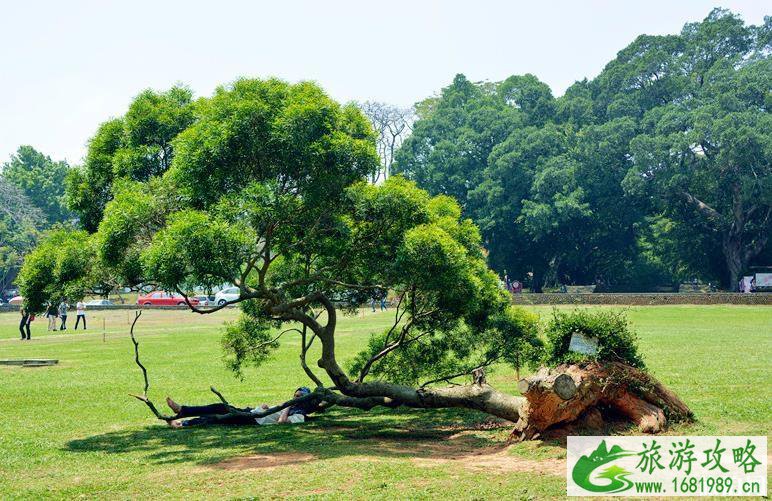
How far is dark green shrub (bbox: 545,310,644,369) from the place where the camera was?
41.0 feet

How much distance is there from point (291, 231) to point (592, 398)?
Answer: 544 centimetres

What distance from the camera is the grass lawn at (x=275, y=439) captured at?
10.3 metres

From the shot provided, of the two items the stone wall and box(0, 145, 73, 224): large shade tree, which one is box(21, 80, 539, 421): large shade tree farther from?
box(0, 145, 73, 224): large shade tree

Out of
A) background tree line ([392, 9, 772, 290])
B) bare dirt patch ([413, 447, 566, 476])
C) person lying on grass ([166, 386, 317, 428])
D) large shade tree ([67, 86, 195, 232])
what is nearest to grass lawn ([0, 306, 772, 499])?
bare dirt patch ([413, 447, 566, 476])

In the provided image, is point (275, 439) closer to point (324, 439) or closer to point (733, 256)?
point (324, 439)

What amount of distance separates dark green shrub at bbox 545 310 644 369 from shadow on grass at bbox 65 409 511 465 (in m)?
1.62

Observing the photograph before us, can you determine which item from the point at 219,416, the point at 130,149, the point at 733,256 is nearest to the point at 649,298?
the point at 733,256

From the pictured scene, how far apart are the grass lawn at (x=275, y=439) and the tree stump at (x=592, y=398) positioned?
1.27 ft

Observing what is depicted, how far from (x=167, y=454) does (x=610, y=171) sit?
2074 inches

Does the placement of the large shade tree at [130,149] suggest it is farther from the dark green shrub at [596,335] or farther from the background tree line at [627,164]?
the background tree line at [627,164]

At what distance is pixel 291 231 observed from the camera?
13.8 m

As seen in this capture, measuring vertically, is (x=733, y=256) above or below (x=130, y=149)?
below

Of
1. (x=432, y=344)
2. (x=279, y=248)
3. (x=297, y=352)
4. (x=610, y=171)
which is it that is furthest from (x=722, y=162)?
(x=279, y=248)

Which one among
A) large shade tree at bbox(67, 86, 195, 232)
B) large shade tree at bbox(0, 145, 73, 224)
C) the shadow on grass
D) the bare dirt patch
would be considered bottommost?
the shadow on grass
